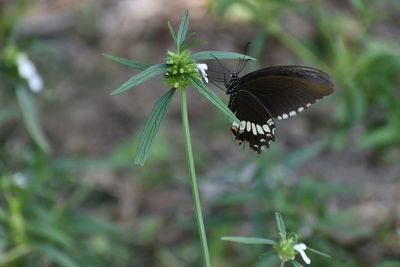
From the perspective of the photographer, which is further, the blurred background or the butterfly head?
the blurred background

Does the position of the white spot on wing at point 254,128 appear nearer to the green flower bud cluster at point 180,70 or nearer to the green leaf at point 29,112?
the green flower bud cluster at point 180,70

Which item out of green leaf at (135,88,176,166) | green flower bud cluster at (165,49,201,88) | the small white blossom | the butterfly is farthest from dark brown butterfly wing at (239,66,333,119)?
the small white blossom

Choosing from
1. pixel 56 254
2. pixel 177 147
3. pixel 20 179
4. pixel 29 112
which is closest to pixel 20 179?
pixel 20 179

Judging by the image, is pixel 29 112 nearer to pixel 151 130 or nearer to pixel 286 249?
pixel 151 130

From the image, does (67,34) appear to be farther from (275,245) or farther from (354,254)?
(275,245)

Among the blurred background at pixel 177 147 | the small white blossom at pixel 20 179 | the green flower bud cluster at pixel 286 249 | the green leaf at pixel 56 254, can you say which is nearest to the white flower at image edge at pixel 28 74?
the blurred background at pixel 177 147

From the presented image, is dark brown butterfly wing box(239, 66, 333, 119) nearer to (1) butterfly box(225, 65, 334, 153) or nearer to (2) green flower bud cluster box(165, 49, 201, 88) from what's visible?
(1) butterfly box(225, 65, 334, 153)

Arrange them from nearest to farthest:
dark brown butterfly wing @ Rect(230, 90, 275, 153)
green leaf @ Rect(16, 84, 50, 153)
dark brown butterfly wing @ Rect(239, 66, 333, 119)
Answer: dark brown butterfly wing @ Rect(239, 66, 333, 119), dark brown butterfly wing @ Rect(230, 90, 275, 153), green leaf @ Rect(16, 84, 50, 153)

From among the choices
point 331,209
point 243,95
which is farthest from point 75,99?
point 243,95
